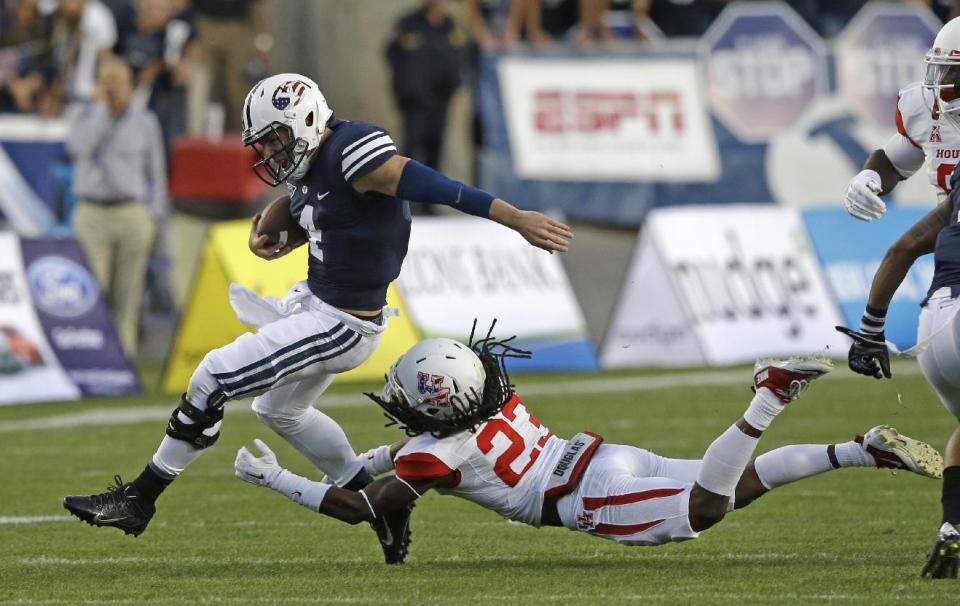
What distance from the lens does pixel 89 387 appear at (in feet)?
42.9

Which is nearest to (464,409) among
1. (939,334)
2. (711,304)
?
(939,334)

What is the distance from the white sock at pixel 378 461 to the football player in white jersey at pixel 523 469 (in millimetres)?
631

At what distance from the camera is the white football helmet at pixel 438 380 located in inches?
253

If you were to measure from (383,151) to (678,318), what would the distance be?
797 centimetres

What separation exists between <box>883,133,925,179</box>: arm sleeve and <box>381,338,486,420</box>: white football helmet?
1.98 meters

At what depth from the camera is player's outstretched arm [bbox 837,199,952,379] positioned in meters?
6.72

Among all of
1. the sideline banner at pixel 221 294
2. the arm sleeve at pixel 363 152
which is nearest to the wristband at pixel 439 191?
the arm sleeve at pixel 363 152

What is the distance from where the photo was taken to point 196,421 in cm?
679

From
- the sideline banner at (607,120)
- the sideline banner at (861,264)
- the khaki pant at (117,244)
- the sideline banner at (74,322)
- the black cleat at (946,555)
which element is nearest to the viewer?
the black cleat at (946,555)

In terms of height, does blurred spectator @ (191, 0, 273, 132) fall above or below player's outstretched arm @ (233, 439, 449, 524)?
below

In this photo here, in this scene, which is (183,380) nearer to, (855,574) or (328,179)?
(328,179)

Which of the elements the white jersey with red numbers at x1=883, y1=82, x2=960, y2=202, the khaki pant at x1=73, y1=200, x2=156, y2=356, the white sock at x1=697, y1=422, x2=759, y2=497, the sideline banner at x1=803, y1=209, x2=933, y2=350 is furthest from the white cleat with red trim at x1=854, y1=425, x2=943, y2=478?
the khaki pant at x1=73, y1=200, x2=156, y2=356

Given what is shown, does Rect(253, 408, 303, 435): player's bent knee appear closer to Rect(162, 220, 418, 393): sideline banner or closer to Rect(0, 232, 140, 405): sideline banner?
Rect(162, 220, 418, 393): sideline banner

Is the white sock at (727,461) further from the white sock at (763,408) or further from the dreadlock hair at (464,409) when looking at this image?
the dreadlock hair at (464,409)
